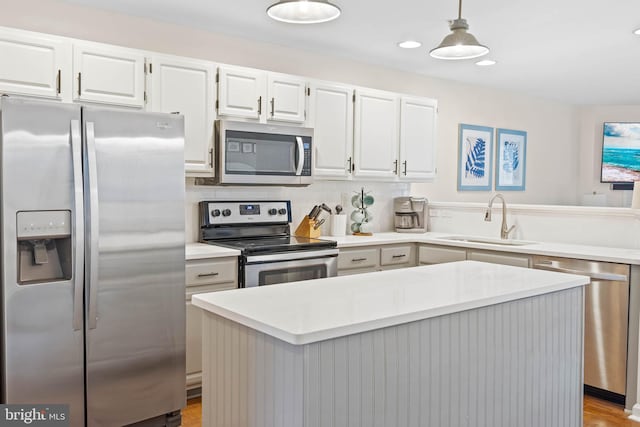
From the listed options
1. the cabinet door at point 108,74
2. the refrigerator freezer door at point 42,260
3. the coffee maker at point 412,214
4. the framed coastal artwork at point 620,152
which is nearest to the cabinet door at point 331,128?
the coffee maker at point 412,214

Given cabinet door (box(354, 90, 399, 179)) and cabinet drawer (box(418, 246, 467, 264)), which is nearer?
cabinet drawer (box(418, 246, 467, 264))

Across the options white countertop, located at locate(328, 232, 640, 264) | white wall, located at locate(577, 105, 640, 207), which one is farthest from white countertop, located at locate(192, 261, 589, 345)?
white wall, located at locate(577, 105, 640, 207)

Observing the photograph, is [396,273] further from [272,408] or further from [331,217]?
[331,217]

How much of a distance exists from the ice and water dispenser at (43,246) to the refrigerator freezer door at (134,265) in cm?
11

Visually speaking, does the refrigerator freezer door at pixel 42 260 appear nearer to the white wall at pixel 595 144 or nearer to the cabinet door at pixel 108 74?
the cabinet door at pixel 108 74

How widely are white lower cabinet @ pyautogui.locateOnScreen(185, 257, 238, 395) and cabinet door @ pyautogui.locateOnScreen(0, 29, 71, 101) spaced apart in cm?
120

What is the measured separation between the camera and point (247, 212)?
397 cm

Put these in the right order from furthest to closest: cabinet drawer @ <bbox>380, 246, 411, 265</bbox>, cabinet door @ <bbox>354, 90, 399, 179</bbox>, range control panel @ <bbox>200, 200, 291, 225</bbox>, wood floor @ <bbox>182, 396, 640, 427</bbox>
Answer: cabinet door @ <bbox>354, 90, 399, 179</bbox>, cabinet drawer @ <bbox>380, 246, 411, 265</bbox>, range control panel @ <bbox>200, 200, 291, 225</bbox>, wood floor @ <bbox>182, 396, 640, 427</bbox>

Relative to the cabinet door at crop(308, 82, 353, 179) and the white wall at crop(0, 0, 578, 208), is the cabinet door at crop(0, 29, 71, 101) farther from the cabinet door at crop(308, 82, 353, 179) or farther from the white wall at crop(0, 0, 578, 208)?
the cabinet door at crop(308, 82, 353, 179)

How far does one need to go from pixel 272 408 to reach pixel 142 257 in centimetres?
145

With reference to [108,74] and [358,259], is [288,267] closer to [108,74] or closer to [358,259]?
[358,259]

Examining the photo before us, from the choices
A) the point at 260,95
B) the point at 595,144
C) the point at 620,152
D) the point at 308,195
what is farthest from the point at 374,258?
the point at 620,152

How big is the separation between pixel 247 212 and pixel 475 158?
2915mm

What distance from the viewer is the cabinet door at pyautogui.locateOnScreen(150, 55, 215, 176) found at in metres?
3.29
